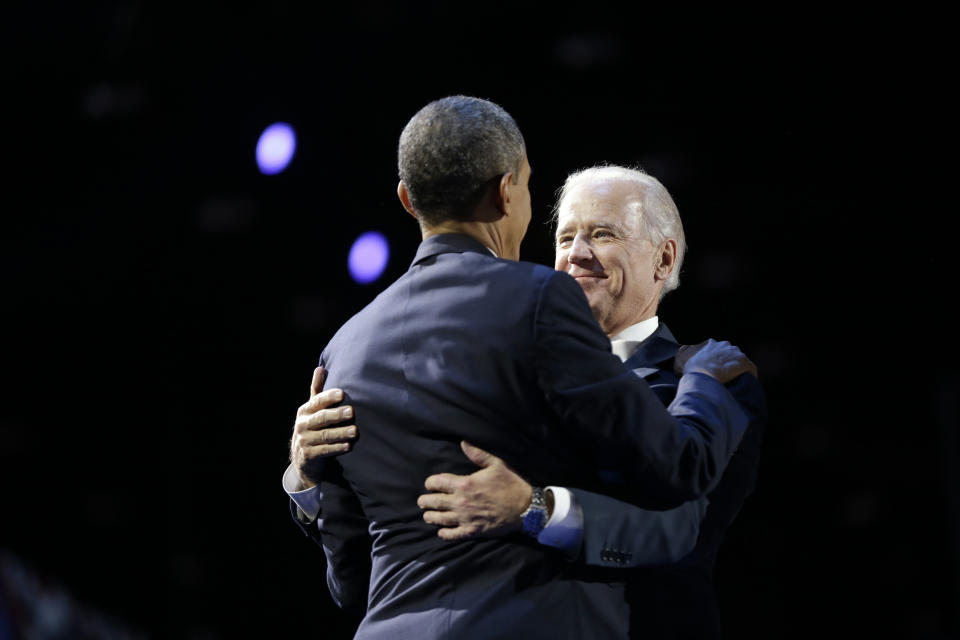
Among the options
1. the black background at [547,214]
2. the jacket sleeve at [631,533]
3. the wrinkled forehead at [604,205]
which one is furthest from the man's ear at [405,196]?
the black background at [547,214]

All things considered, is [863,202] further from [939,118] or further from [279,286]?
[279,286]

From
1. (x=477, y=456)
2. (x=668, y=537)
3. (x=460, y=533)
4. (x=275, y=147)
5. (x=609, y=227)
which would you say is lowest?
(x=668, y=537)

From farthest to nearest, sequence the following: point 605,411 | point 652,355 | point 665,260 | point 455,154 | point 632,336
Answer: point 665,260 < point 632,336 < point 652,355 < point 455,154 < point 605,411

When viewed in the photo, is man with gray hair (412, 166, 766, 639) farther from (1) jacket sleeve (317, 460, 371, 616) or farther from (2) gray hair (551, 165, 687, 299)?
(1) jacket sleeve (317, 460, 371, 616)

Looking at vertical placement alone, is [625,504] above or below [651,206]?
below

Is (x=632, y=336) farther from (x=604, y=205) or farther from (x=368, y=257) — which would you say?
(x=368, y=257)

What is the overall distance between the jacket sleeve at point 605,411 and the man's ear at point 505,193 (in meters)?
0.18

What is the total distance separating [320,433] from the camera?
5.06 ft

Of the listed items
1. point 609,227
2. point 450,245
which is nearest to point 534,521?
point 450,245

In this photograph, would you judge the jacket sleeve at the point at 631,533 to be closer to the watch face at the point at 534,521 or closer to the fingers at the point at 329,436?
the watch face at the point at 534,521

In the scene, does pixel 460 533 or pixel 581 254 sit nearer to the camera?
pixel 460 533

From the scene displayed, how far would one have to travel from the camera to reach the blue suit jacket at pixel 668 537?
1497 mm

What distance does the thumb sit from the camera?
140 centimetres

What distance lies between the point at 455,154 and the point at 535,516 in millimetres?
552
